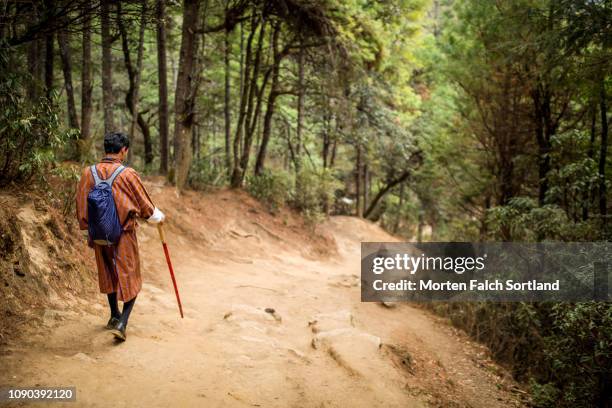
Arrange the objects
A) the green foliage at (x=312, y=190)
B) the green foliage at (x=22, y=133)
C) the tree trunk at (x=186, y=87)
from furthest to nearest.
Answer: the green foliage at (x=312, y=190) → the tree trunk at (x=186, y=87) → the green foliage at (x=22, y=133)

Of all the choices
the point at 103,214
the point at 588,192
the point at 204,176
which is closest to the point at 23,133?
the point at 103,214

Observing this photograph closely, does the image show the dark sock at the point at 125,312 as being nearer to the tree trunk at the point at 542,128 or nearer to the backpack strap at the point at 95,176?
the backpack strap at the point at 95,176

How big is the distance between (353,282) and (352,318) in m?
2.70

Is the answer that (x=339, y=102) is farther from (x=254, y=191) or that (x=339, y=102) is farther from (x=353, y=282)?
(x=353, y=282)

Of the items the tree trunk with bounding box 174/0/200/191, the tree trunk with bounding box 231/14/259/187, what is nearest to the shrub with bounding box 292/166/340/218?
the tree trunk with bounding box 231/14/259/187

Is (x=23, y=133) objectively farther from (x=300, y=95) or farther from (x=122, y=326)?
(x=300, y=95)

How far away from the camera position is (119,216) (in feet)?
13.2

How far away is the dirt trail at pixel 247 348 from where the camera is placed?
11.5 ft

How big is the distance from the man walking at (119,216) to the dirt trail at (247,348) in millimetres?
454

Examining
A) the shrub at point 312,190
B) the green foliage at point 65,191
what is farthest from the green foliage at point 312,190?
the green foliage at point 65,191

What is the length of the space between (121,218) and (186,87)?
24.4ft

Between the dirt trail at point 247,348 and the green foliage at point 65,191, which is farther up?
the green foliage at point 65,191

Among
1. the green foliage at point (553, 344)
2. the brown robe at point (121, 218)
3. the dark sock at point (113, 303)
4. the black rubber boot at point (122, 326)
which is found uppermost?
the brown robe at point (121, 218)

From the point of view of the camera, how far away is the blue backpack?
3.90 meters
